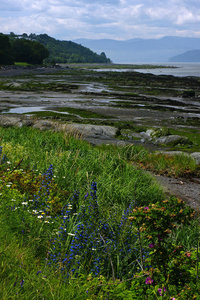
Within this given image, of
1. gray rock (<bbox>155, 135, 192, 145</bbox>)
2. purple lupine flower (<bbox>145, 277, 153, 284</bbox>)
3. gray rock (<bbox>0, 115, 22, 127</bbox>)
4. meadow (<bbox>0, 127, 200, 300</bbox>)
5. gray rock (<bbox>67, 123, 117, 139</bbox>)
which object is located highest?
gray rock (<bbox>0, 115, 22, 127</bbox>)

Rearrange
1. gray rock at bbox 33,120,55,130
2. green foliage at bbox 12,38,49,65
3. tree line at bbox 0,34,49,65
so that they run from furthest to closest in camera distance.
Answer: green foliage at bbox 12,38,49,65
tree line at bbox 0,34,49,65
gray rock at bbox 33,120,55,130

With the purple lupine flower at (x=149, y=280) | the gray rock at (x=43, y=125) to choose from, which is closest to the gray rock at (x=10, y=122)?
the gray rock at (x=43, y=125)

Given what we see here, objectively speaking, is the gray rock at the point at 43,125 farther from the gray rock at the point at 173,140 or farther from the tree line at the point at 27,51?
the tree line at the point at 27,51

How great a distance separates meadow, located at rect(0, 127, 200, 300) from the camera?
3.01 metres

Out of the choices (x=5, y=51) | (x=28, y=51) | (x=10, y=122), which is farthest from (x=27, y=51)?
(x=10, y=122)

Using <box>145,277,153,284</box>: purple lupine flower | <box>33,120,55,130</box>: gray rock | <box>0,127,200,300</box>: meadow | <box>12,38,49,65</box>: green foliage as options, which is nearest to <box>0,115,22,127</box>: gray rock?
<box>33,120,55,130</box>: gray rock

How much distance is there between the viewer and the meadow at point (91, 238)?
3.01 m

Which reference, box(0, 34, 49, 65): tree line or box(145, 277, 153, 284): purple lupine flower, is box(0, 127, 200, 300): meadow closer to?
box(145, 277, 153, 284): purple lupine flower

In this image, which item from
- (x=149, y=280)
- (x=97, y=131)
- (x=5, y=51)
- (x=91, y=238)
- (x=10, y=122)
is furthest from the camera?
(x=5, y=51)

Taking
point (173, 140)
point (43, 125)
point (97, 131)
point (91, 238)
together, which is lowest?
point (173, 140)

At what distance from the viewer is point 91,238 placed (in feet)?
13.4

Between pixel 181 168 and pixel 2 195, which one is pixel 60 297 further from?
pixel 181 168

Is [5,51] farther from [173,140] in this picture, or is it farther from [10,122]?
[10,122]

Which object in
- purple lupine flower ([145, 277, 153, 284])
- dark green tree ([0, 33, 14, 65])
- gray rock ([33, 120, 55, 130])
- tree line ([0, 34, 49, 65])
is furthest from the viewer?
tree line ([0, 34, 49, 65])
